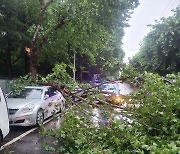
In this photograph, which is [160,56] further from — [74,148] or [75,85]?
[74,148]

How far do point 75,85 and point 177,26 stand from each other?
1143 cm

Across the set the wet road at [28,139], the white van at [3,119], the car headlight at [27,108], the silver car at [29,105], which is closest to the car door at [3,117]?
the white van at [3,119]

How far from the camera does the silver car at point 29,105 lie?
340 inches

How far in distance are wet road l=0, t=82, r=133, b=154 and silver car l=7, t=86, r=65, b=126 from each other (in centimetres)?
34

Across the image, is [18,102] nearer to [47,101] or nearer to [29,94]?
[29,94]

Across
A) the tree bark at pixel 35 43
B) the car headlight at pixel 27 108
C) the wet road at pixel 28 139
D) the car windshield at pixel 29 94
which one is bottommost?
the wet road at pixel 28 139

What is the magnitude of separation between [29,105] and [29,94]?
3.79ft

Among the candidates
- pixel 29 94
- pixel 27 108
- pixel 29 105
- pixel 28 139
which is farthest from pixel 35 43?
pixel 28 139

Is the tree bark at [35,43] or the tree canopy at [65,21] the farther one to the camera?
the tree canopy at [65,21]

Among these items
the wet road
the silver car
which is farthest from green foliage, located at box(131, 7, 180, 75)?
the wet road

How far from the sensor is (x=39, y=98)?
10.0 m

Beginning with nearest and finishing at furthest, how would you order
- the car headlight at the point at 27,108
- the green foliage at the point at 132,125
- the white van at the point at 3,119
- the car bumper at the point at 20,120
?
the green foliage at the point at 132,125 < the white van at the point at 3,119 < the car bumper at the point at 20,120 < the car headlight at the point at 27,108

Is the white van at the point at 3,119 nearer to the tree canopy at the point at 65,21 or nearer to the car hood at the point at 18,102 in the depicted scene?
the car hood at the point at 18,102

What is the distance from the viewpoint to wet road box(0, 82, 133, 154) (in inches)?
245
